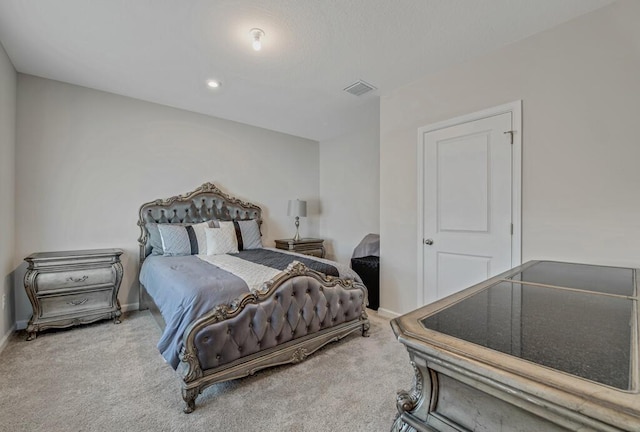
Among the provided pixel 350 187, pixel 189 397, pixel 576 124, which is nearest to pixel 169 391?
pixel 189 397

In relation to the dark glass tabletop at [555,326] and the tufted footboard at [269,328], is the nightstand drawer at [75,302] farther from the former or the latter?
the dark glass tabletop at [555,326]

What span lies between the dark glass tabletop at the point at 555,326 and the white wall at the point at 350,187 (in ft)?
10.7

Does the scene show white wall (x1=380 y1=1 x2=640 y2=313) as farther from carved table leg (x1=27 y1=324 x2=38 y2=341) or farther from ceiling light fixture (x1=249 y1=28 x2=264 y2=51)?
carved table leg (x1=27 y1=324 x2=38 y2=341)

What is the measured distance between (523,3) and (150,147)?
3980 mm

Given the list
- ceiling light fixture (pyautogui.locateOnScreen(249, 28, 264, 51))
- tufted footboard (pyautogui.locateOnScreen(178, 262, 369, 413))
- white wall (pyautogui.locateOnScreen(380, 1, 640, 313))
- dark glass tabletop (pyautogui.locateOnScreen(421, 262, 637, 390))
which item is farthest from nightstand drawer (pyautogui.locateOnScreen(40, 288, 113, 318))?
white wall (pyautogui.locateOnScreen(380, 1, 640, 313))

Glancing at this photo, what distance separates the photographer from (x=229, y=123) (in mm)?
4277

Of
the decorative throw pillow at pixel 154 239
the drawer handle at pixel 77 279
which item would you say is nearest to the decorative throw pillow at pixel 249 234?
the decorative throw pillow at pixel 154 239

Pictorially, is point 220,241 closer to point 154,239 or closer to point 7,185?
point 154,239

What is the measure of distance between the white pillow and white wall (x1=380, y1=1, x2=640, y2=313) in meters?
2.90

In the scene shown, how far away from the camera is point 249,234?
4.00 m

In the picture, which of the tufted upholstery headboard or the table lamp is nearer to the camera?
the tufted upholstery headboard

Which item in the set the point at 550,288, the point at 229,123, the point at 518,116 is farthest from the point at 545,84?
the point at 229,123

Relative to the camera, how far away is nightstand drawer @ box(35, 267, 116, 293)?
267cm

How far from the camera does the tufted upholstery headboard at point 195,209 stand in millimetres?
3531
